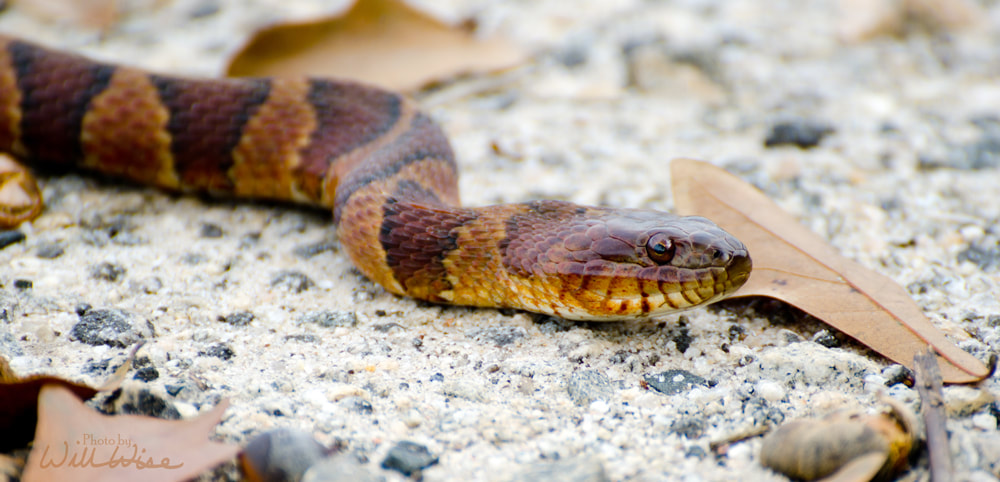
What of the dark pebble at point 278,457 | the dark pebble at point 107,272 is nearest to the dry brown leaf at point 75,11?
the dark pebble at point 107,272

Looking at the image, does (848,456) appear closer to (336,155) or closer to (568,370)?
(568,370)

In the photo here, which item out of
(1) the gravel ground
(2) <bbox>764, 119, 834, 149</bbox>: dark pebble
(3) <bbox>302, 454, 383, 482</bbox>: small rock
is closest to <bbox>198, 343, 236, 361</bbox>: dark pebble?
(1) the gravel ground

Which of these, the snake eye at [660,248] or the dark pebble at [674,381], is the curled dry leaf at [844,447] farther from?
the snake eye at [660,248]

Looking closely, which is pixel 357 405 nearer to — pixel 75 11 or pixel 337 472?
pixel 337 472

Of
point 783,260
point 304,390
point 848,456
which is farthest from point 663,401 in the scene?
point 304,390

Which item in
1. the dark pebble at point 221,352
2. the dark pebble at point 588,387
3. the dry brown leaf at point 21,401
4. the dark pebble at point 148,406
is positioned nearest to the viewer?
the dry brown leaf at point 21,401

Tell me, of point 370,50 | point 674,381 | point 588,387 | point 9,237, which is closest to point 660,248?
point 674,381

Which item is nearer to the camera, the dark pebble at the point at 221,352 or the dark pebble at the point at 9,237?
the dark pebble at the point at 221,352
